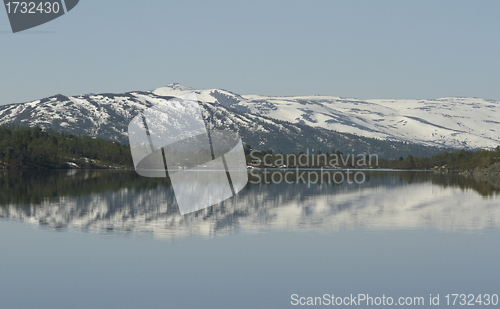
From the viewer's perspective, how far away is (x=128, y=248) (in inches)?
1131

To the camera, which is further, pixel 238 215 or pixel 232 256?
pixel 238 215

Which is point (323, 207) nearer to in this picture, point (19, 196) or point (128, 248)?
point (128, 248)

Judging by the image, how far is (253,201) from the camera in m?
57.5

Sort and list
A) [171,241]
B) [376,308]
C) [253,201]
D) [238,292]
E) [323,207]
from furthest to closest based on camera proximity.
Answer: [253,201] < [323,207] < [171,241] < [238,292] < [376,308]

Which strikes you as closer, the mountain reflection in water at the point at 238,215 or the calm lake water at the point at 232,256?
the calm lake water at the point at 232,256

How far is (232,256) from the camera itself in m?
27.2

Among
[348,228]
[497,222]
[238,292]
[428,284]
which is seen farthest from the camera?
[497,222]

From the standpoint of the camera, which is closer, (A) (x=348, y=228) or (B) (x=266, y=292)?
(B) (x=266, y=292)

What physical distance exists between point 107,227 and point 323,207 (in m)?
22.9

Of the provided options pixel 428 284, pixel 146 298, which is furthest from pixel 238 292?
pixel 428 284

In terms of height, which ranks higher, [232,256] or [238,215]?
[238,215]

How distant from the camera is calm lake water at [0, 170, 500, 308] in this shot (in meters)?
20.8

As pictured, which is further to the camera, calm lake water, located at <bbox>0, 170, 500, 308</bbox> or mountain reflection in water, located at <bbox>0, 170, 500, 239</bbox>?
mountain reflection in water, located at <bbox>0, 170, 500, 239</bbox>

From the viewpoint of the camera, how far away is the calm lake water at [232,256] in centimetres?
2080
